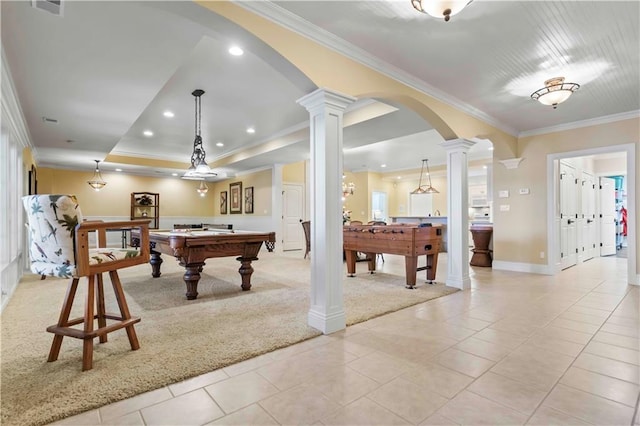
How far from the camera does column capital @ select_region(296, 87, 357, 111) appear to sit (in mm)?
2650

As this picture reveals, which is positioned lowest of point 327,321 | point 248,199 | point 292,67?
point 327,321

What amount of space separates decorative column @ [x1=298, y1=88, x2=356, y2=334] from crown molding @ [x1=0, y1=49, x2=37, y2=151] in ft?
9.91

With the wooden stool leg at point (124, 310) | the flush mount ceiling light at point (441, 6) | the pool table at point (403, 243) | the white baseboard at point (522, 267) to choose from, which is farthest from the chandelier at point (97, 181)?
the white baseboard at point (522, 267)

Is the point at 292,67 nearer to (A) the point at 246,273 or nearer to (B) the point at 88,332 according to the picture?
(B) the point at 88,332

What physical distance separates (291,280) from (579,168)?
6.69m

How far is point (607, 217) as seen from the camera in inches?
323

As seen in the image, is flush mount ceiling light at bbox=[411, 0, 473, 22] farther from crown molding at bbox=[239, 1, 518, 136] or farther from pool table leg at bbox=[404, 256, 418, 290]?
pool table leg at bbox=[404, 256, 418, 290]

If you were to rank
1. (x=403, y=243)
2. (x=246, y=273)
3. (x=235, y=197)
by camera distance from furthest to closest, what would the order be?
1. (x=235, y=197)
2. (x=403, y=243)
3. (x=246, y=273)

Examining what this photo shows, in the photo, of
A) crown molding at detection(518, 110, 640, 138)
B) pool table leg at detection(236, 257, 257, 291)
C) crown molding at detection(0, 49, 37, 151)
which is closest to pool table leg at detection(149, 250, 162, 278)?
pool table leg at detection(236, 257, 257, 291)

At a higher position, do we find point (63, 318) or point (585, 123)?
point (585, 123)

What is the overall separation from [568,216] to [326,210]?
587 centimetres

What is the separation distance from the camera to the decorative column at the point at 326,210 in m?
2.66

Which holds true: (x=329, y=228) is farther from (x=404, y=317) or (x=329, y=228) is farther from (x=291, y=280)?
(x=291, y=280)

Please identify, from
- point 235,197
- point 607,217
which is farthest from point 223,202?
point 607,217
